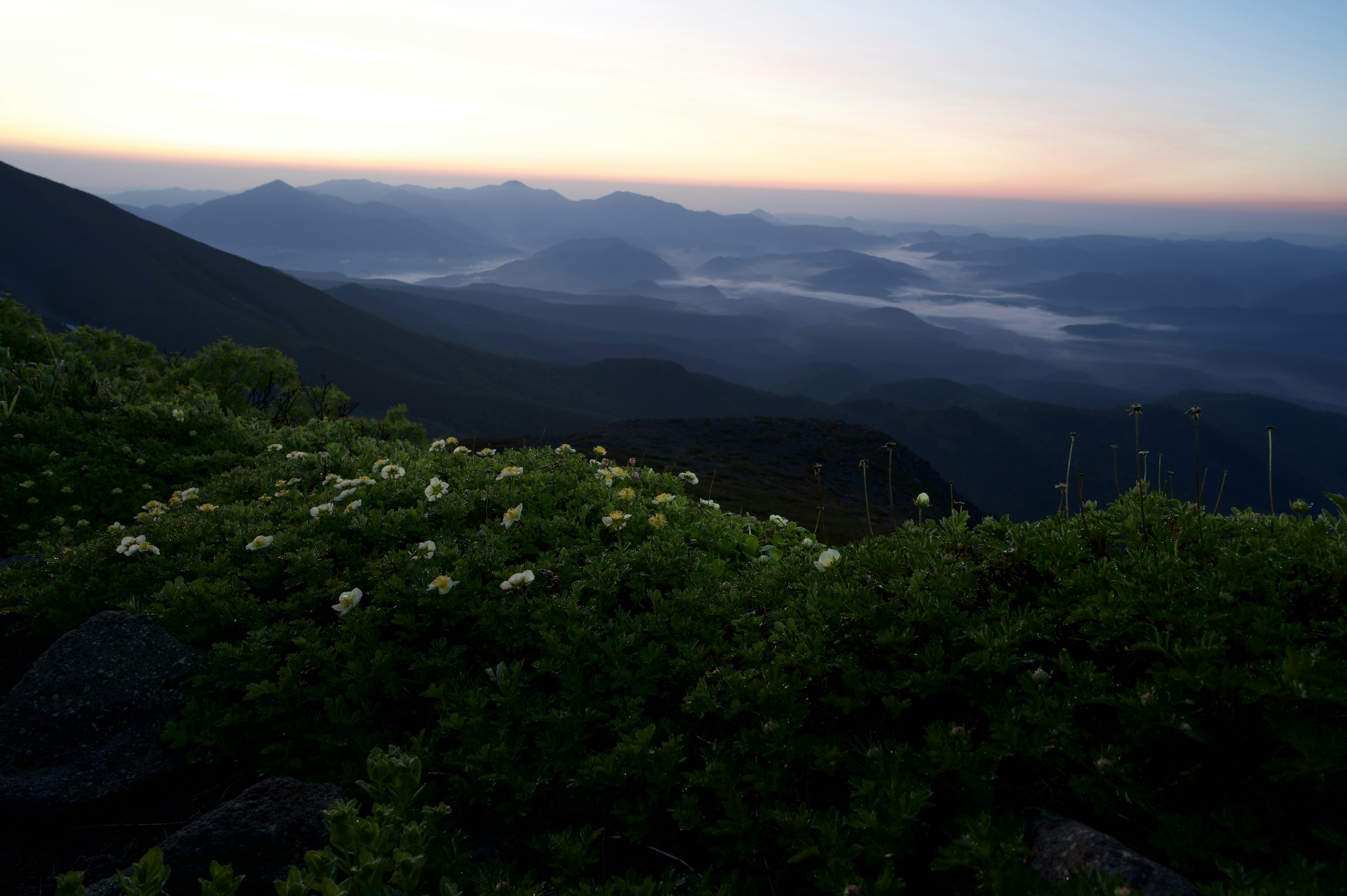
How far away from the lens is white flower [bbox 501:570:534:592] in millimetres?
4527

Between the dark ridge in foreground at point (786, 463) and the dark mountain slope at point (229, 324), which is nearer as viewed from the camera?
the dark ridge in foreground at point (786, 463)

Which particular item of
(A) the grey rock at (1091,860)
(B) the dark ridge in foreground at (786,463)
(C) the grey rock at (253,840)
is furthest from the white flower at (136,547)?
(B) the dark ridge in foreground at (786,463)

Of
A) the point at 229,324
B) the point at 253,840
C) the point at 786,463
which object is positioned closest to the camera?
the point at 253,840

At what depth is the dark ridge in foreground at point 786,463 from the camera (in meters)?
26.9

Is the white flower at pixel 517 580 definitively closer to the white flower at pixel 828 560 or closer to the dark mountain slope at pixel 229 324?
A: the white flower at pixel 828 560

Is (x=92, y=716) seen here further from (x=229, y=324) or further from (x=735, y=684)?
(x=229, y=324)

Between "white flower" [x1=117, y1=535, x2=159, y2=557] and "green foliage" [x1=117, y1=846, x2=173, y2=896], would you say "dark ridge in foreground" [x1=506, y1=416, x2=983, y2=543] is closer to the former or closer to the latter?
"white flower" [x1=117, y1=535, x2=159, y2=557]

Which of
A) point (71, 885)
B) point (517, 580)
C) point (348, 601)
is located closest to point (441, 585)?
A: point (517, 580)

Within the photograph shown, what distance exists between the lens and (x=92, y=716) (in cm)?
418

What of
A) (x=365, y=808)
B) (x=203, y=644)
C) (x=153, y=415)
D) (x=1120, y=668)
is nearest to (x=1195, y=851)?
(x=1120, y=668)

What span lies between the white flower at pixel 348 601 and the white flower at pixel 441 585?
472mm

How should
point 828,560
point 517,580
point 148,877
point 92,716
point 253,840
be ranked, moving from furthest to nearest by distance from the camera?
1. point 517,580
2. point 828,560
3. point 92,716
4. point 253,840
5. point 148,877

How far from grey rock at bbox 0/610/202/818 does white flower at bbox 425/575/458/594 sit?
162 cm

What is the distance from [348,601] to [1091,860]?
435cm
